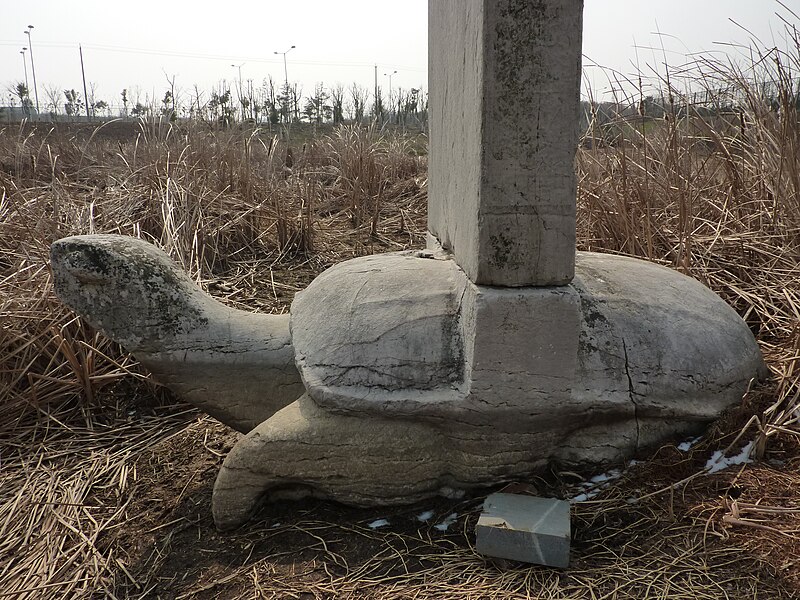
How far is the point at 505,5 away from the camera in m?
1.40

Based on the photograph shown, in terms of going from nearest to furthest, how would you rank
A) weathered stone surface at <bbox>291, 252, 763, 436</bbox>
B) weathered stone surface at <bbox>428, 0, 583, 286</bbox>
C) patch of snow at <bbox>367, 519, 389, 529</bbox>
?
weathered stone surface at <bbox>428, 0, 583, 286</bbox> < weathered stone surface at <bbox>291, 252, 763, 436</bbox> < patch of snow at <bbox>367, 519, 389, 529</bbox>

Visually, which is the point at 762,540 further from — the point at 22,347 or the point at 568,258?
the point at 22,347

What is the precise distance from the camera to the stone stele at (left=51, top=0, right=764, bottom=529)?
1.49m

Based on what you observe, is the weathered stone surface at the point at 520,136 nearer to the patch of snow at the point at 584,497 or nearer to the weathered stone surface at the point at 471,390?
the weathered stone surface at the point at 471,390

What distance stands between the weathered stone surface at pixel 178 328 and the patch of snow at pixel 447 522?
60 centimetres

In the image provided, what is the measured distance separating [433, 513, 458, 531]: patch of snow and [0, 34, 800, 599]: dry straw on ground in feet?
0.06

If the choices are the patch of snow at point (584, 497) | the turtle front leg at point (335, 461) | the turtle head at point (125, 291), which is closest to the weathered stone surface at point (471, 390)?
the turtle front leg at point (335, 461)

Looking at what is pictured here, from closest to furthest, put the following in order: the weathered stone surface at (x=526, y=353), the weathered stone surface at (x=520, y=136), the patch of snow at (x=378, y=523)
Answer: the weathered stone surface at (x=520, y=136) → the weathered stone surface at (x=526, y=353) → the patch of snow at (x=378, y=523)

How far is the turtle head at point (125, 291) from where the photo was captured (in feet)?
5.84

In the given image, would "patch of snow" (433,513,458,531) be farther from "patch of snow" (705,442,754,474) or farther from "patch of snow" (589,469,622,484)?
"patch of snow" (705,442,754,474)

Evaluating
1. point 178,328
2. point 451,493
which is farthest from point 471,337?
point 178,328

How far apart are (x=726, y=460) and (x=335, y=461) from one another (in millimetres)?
1119

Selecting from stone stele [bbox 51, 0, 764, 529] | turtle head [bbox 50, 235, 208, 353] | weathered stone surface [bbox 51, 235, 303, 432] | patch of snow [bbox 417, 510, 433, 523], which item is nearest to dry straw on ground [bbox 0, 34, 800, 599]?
patch of snow [bbox 417, 510, 433, 523]

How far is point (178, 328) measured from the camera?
→ 189 centimetres
